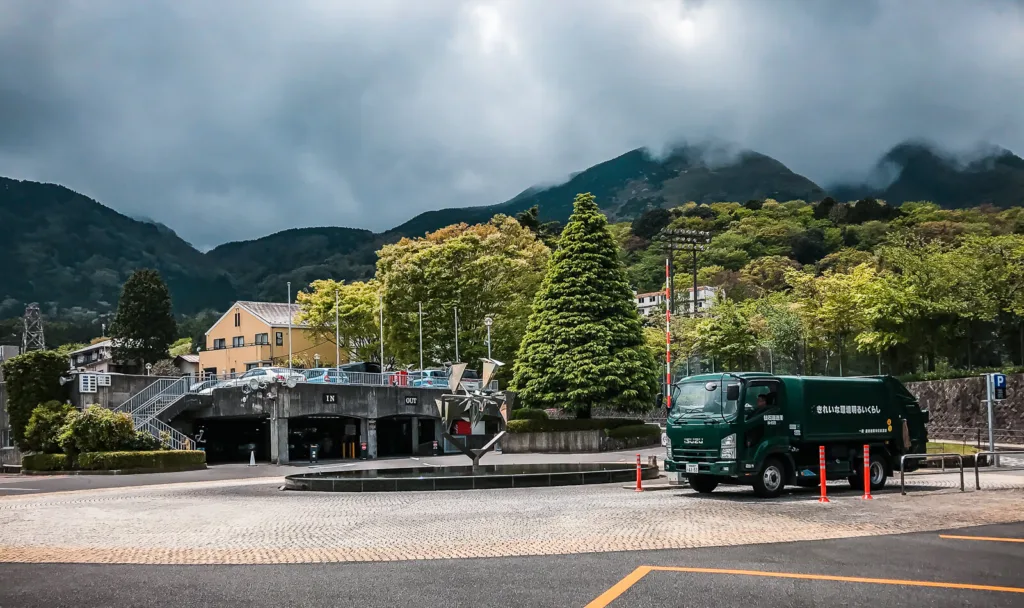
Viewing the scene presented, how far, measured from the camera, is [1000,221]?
10062 centimetres

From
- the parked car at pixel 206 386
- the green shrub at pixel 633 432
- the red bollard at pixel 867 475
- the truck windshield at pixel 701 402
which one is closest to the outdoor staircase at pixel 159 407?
the parked car at pixel 206 386

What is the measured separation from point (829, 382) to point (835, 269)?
8378cm

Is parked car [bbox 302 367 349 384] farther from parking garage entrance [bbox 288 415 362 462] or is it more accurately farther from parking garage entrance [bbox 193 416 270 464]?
parking garage entrance [bbox 193 416 270 464]

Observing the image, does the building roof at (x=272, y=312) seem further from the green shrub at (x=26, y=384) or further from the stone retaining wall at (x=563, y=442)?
the stone retaining wall at (x=563, y=442)

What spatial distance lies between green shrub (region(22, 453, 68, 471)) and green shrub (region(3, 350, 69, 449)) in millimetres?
4115

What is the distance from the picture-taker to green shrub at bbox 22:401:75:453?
3966cm

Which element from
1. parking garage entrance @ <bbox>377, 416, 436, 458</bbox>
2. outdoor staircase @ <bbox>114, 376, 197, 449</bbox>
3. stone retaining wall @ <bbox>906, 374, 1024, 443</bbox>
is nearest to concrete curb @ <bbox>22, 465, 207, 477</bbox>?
outdoor staircase @ <bbox>114, 376, 197, 449</bbox>

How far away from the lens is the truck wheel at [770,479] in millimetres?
19344

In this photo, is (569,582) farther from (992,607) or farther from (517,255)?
(517,255)

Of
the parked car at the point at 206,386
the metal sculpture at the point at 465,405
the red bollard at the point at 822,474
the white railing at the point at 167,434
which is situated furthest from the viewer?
the parked car at the point at 206,386

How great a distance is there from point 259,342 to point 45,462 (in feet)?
159

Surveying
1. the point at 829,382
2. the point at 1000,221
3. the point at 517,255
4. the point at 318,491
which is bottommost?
the point at 318,491

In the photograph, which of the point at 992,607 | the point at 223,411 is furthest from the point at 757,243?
the point at 992,607

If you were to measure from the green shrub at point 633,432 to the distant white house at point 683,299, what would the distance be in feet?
111
